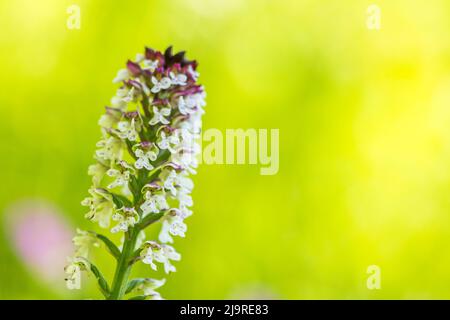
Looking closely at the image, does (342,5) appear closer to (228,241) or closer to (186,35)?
(186,35)

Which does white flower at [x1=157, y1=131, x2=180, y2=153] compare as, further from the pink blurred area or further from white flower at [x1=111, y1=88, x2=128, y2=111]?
the pink blurred area

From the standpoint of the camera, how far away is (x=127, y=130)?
326 cm

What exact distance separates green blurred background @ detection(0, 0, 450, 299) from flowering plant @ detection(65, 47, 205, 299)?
9.80 ft

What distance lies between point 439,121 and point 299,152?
180 cm

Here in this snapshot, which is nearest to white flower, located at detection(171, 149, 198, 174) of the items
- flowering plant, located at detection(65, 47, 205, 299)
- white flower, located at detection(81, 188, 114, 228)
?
flowering plant, located at detection(65, 47, 205, 299)

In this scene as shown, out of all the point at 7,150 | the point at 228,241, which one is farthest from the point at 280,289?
the point at 7,150

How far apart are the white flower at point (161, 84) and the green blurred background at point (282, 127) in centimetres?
328

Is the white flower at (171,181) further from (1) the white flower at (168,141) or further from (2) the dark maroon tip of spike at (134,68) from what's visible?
(2) the dark maroon tip of spike at (134,68)

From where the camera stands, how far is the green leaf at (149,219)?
3.23 metres

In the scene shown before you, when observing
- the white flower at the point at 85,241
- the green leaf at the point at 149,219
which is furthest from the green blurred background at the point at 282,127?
the green leaf at the point at 149,219

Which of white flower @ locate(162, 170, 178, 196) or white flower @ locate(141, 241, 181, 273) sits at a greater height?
white flower @ locate(162, 170, 178, 196)

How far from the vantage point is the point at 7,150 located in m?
6.81

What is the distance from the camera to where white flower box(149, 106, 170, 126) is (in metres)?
3.26
